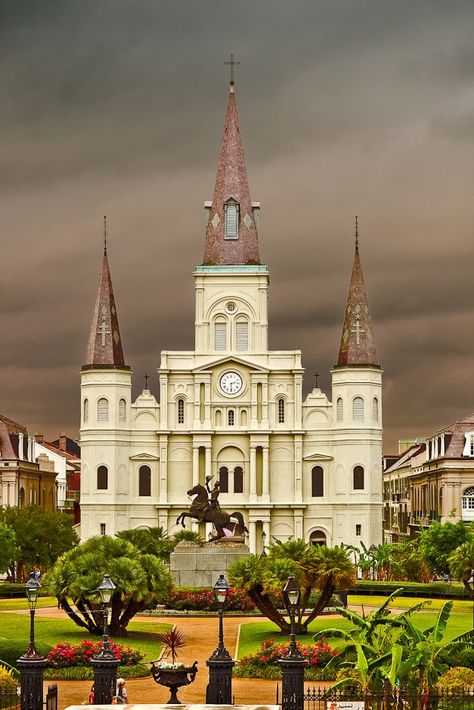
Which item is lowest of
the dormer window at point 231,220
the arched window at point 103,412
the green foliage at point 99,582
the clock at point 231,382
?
the green foliage at point 99,582

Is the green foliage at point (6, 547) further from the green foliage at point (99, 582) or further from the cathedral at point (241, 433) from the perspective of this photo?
the cathedral at point (241, 433)

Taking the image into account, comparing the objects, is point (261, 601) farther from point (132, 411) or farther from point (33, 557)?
point (132, 411)

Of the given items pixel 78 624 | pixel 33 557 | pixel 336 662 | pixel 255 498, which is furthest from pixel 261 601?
pixel 255 498

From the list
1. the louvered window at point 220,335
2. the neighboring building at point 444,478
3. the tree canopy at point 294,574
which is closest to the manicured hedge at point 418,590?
the tree canopy at point 294,574

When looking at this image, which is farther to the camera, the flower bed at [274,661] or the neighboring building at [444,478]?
the neighboring building at [444,478]

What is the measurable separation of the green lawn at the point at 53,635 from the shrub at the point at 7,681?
518cm

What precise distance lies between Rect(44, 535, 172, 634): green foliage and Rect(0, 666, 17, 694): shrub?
37.2ft

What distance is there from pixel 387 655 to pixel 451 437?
246ft

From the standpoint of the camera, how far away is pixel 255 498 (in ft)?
354

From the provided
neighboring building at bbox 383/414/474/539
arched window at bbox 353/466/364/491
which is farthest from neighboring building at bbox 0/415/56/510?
neighboring building at bbox 383/414/474/539

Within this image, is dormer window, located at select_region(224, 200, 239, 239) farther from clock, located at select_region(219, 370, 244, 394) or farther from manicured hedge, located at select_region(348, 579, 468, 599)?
manicured hedge, located at select_region(348, 579, 468, 599)

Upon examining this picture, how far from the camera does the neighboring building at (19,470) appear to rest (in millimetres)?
112000

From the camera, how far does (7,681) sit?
34.8m

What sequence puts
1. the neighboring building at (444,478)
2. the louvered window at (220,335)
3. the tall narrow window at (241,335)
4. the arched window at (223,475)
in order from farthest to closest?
the louvered window at (220,335), the tall narrow window at (241,335), the arched window at (223,475), the neighboring building at (444,478)
